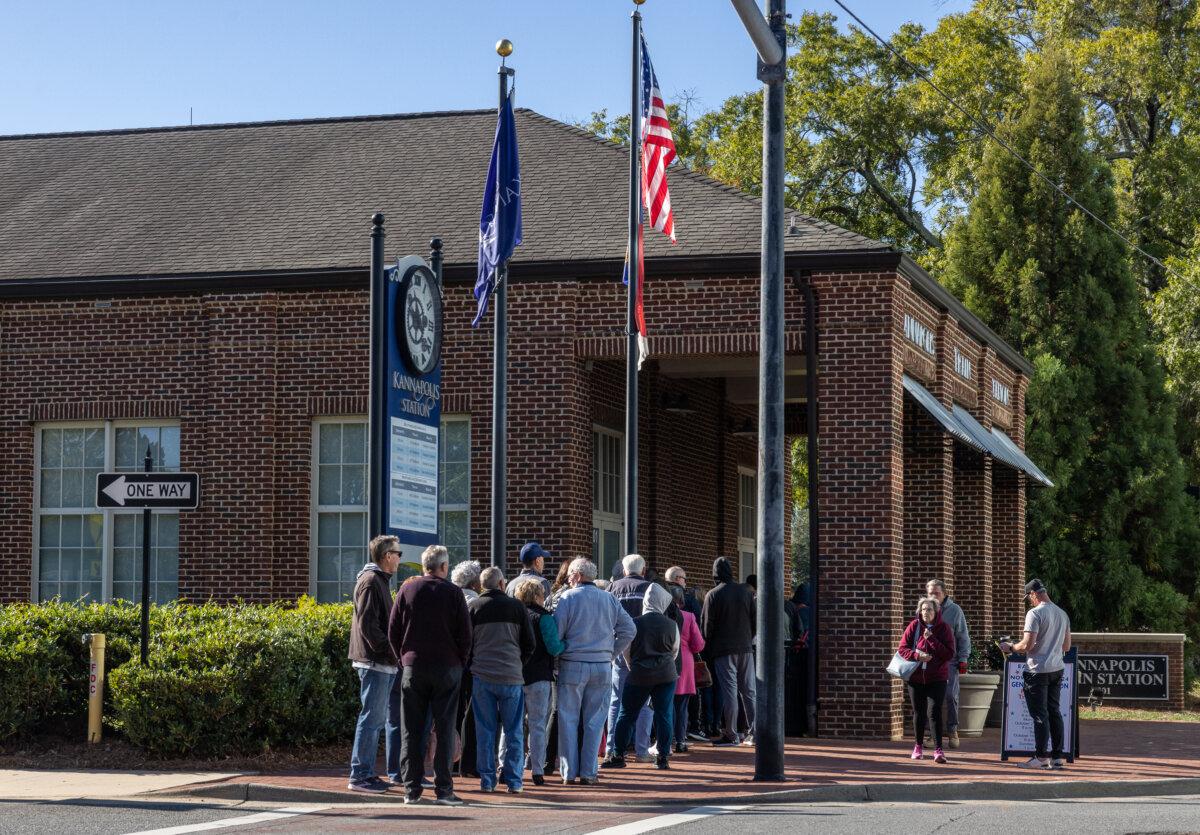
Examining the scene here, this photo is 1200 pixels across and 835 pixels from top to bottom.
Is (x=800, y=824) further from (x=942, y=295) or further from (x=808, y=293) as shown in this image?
(x=942, y=295)

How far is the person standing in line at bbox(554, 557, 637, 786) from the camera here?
1398 cm

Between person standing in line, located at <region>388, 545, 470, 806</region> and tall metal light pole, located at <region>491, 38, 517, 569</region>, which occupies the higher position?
tall metal light pole, located at <region>491, 38, 517, 569</region>

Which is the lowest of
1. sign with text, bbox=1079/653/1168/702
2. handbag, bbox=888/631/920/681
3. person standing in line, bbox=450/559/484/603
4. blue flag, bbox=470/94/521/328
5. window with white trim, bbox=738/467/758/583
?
sign with text, bbox=1079/653/1168/702

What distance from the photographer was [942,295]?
21.8 metres

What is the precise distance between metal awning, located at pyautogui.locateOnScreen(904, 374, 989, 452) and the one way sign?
28.2ft

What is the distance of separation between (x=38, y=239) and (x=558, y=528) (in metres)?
8.22

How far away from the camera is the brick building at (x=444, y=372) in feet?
62.8

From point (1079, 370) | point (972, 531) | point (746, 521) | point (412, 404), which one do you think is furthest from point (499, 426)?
point (1079, 370)

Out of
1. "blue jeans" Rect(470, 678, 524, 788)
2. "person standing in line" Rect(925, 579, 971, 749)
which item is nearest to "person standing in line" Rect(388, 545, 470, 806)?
"blue jeans" Rect(470, 678, 524, 788)

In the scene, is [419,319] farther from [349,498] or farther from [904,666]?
[904,666]

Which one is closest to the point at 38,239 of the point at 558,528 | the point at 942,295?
the point at 558,528

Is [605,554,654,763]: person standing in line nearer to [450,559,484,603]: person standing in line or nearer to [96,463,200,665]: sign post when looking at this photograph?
[450,559,484,603]: person standing in line

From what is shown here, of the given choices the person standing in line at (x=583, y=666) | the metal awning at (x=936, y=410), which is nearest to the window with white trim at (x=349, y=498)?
the metal awning at (x=936, y=410)

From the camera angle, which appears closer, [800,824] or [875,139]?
[800,824]
